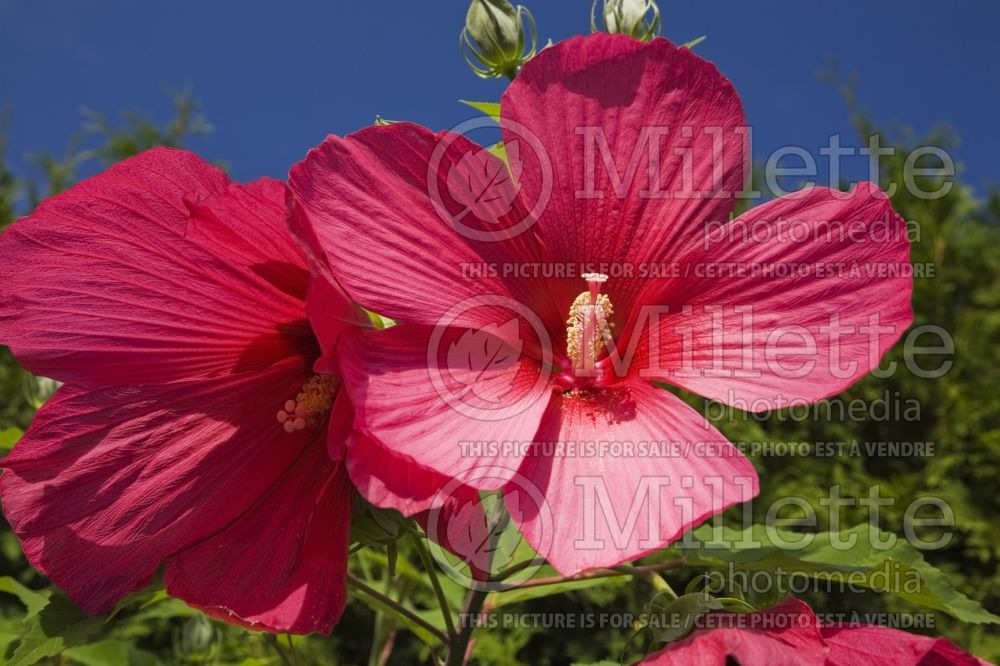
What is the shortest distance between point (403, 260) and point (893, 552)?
76cm

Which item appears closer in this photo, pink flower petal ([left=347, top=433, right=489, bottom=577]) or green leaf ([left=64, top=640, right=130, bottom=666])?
pink flower petal ([left=347, top=433, right=489, bottom=577])

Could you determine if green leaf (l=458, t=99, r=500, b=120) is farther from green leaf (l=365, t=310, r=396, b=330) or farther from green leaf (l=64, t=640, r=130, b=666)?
green leaf (l=64, t=640, r=130, b=666)

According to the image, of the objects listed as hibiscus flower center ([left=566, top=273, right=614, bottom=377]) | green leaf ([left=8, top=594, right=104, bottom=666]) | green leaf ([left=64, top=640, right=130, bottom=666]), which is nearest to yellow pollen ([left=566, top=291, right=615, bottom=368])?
hibiscus flower center ([left=566, top=273, right=614, bottom=377])

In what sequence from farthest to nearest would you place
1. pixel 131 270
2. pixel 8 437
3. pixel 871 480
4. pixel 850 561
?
1. pixel 871 480
2. pixel 8 437
3. pixel 850 561
4. pixel 131 270

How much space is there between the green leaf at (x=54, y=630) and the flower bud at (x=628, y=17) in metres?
0.97

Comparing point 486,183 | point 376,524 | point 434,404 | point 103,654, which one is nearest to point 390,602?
point 376,524

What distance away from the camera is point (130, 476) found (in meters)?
0.84

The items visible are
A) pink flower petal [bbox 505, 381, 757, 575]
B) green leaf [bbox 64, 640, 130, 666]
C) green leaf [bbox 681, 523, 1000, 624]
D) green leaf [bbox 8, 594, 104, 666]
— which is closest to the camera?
pink flower petal [bbox 505, 381, 757, 575]

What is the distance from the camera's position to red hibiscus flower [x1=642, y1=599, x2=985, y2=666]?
2.47ft

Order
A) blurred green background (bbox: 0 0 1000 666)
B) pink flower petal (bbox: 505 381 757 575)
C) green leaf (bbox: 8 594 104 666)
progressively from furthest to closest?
1. blurred green background (bbox: 0 0 1000 666)
2. green leaf (bbox: 8 594 104 666)
3. pink flower petal (bbox: 505 381 757 575)

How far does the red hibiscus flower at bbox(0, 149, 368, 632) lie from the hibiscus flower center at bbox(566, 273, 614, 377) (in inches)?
10.9

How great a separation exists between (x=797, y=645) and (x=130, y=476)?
63 cm

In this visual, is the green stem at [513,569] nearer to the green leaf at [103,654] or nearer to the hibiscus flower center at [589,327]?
the hibiscus flower center at [589,327]

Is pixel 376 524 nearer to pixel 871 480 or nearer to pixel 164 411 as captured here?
pixel 164 411
